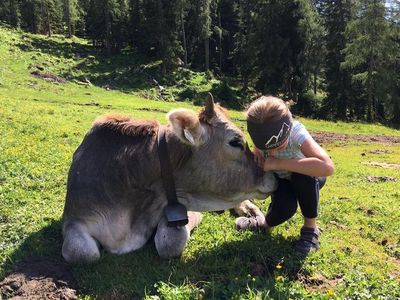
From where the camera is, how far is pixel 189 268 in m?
5.22

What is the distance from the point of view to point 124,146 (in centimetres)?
566

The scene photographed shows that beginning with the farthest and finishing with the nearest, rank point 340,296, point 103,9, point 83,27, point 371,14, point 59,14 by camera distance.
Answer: point 83,27, point 59,14, point 103,9, point 371,14, point 340,296

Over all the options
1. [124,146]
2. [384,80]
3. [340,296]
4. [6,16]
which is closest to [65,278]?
[124,146]

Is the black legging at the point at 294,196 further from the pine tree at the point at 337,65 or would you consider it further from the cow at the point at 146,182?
the pine tree at the point at 337,65

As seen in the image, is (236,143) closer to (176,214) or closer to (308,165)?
(308,165)

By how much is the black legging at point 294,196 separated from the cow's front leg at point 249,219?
58cm

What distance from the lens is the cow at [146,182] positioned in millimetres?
5344

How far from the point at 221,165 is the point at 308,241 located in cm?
146

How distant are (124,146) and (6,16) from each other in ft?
278

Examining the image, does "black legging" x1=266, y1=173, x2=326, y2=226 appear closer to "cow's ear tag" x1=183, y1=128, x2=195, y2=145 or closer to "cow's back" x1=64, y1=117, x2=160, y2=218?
"cow's ear tag" x1=183, y1=128, x2=195, y2=145

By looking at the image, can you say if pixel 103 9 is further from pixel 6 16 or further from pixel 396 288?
pixel 396 288

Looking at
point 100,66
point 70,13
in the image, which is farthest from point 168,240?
point 70,13

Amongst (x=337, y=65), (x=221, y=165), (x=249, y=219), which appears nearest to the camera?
(x=221, y=165)

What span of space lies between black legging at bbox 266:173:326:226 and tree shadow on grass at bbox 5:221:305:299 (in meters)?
0.47
